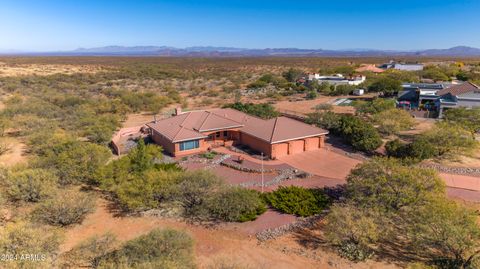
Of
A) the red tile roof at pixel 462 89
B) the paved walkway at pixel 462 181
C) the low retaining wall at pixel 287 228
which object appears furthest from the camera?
the red tile roof at pixel 462 89

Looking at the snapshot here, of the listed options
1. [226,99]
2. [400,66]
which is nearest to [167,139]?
[226,99]

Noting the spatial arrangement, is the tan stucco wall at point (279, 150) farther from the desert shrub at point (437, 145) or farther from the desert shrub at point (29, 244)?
the desert shrub at point (29, 244)

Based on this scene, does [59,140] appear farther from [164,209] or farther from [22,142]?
[164,209]

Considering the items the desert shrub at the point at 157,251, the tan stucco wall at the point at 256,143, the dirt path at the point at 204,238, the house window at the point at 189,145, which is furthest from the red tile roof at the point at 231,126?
the desert shrub at the point at 157,251

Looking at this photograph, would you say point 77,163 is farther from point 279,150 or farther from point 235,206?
point 279,150

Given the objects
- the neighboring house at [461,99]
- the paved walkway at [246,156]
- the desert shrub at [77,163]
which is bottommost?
the paved walkway at [246,156]

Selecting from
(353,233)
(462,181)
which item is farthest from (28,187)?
(462,181)

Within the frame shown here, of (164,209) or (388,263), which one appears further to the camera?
(164,209)
